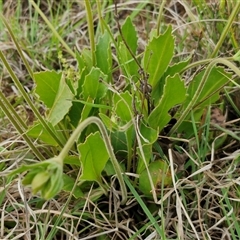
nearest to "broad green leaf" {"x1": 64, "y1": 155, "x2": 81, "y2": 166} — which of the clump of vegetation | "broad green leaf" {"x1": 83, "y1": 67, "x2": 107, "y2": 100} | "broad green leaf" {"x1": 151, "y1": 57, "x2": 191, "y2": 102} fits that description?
the clump of vegetation

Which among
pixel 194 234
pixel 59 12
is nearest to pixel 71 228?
pixel 194 234

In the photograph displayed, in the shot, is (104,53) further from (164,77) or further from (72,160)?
(72,160)

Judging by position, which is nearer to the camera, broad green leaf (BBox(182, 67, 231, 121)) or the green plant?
the green plant

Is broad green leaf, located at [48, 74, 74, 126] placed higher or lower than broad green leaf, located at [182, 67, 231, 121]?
higher

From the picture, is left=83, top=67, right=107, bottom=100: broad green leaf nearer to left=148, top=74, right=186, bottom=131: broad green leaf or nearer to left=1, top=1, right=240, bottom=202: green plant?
left=1, top=1, right=240, bottom=202: green plant

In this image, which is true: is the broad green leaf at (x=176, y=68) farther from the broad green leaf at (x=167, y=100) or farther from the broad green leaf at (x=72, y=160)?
the broad green leaf at (x=72, y=160)

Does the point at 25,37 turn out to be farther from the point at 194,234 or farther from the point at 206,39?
the point at 194,234

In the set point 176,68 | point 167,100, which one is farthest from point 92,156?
point 176,68
